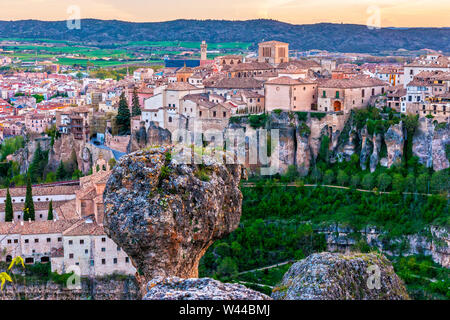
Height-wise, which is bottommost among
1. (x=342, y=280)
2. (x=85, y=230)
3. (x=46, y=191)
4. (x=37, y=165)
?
(x=85, y=230)

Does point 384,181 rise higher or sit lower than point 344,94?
lower

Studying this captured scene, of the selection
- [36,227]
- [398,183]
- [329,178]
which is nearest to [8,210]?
[36,227]

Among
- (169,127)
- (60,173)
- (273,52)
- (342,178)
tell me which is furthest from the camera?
(273,52)

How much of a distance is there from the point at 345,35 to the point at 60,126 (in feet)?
230

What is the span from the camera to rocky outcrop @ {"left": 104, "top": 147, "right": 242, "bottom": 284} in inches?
366

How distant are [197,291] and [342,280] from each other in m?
2.06

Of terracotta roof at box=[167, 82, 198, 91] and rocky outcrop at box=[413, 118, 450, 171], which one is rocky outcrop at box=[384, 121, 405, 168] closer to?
rocky outcrop at box=[413, 118, 450, 171]

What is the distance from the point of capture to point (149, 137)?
37.0 metres

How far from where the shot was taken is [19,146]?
4478cm

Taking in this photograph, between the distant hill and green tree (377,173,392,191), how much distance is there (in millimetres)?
64951

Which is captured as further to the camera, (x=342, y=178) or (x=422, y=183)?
(x=342, y=178)

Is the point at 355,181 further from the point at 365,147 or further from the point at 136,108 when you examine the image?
the point at 136,108
